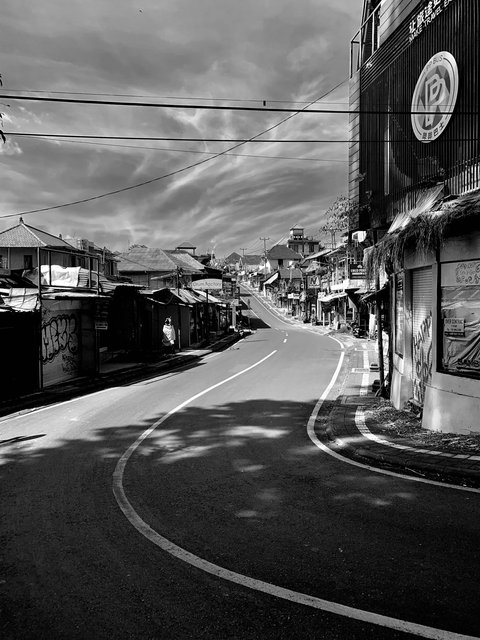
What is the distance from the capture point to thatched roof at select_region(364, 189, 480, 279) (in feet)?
27.1

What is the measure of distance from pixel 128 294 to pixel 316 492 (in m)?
19.3

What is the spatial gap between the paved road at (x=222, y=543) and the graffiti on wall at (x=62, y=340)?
741 centimetres

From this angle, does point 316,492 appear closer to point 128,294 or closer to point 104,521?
point 104,521

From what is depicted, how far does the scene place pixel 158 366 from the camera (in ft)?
73.9

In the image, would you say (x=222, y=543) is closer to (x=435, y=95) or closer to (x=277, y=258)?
(x=435, y=95)

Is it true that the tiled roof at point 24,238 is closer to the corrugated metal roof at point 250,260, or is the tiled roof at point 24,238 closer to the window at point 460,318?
the window at point 460,318

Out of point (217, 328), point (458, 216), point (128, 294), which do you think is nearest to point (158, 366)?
point (128, 294)

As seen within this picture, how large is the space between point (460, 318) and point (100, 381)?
1289 centimetres

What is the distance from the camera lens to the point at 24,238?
44.3 m

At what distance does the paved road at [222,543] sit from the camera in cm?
375

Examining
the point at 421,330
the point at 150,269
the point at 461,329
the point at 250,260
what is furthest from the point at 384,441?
the point at 250,260

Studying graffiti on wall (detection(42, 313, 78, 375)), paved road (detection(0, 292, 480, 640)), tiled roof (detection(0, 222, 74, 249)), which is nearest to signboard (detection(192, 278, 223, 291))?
tiled roof (detection(0, 222, 74, 249))

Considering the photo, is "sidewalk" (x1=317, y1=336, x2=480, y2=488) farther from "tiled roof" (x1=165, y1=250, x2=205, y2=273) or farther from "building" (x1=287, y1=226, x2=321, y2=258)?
"building" (x1=287, y1=226, x2=321, y2=258)

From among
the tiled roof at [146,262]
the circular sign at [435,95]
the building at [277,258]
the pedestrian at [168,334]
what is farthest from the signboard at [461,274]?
the building at [277,258]
